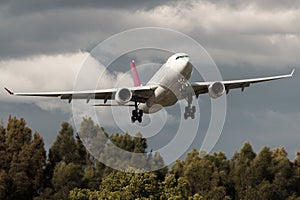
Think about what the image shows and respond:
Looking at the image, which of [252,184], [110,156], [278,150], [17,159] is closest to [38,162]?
[17,159]

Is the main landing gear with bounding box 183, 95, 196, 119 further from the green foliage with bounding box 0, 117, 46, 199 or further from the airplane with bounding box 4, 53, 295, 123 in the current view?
the green foliage with bounding box 0, 117, 46, 199

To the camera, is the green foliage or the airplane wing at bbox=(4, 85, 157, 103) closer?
the airplane wing at bbox=(4, 85, 157, 103)

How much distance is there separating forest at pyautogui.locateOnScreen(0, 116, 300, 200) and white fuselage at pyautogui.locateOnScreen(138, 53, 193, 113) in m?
69.7

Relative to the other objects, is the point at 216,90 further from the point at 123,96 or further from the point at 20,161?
the point at 20,161

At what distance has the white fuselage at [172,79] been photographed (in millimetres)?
70750

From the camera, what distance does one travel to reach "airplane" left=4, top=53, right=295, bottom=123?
7106 cm

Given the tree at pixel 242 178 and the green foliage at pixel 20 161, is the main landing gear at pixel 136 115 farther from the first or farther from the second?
the tree at pixel 242 178

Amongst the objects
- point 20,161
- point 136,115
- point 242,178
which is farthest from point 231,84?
point 242,178

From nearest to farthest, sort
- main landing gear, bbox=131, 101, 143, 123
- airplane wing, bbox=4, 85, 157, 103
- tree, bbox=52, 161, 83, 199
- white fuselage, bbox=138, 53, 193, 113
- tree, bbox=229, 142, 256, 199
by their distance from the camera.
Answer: white fuselage, bbox=138, 53, 193, 113, airplane wing, bbox=4, 85, 157, 103, main landing gear, bbox=131, 101, 143, 123, tree, bbox=52, 161, 83, 199, tree, bbox=229, 142, 256, 199

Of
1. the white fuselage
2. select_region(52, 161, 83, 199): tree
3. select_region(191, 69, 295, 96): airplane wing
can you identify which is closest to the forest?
select_region(52, 161, 83, 199): tree

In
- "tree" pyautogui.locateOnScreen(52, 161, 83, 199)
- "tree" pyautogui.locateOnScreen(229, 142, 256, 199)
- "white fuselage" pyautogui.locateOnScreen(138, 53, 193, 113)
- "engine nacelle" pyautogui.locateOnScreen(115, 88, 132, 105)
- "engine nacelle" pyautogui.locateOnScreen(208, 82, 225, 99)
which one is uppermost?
"tree" pyautogui.locateOnScreen(229, 142, 256, 199)

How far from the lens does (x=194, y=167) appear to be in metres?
160

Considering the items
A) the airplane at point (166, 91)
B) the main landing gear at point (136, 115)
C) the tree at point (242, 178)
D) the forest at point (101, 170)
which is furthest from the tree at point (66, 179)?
the main landing gear at point (136, 115)

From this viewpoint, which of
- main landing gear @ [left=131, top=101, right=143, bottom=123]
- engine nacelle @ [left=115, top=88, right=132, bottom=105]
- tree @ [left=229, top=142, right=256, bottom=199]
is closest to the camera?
engine nacelle @ [left=115, top=88, right=132, bottom=105]
